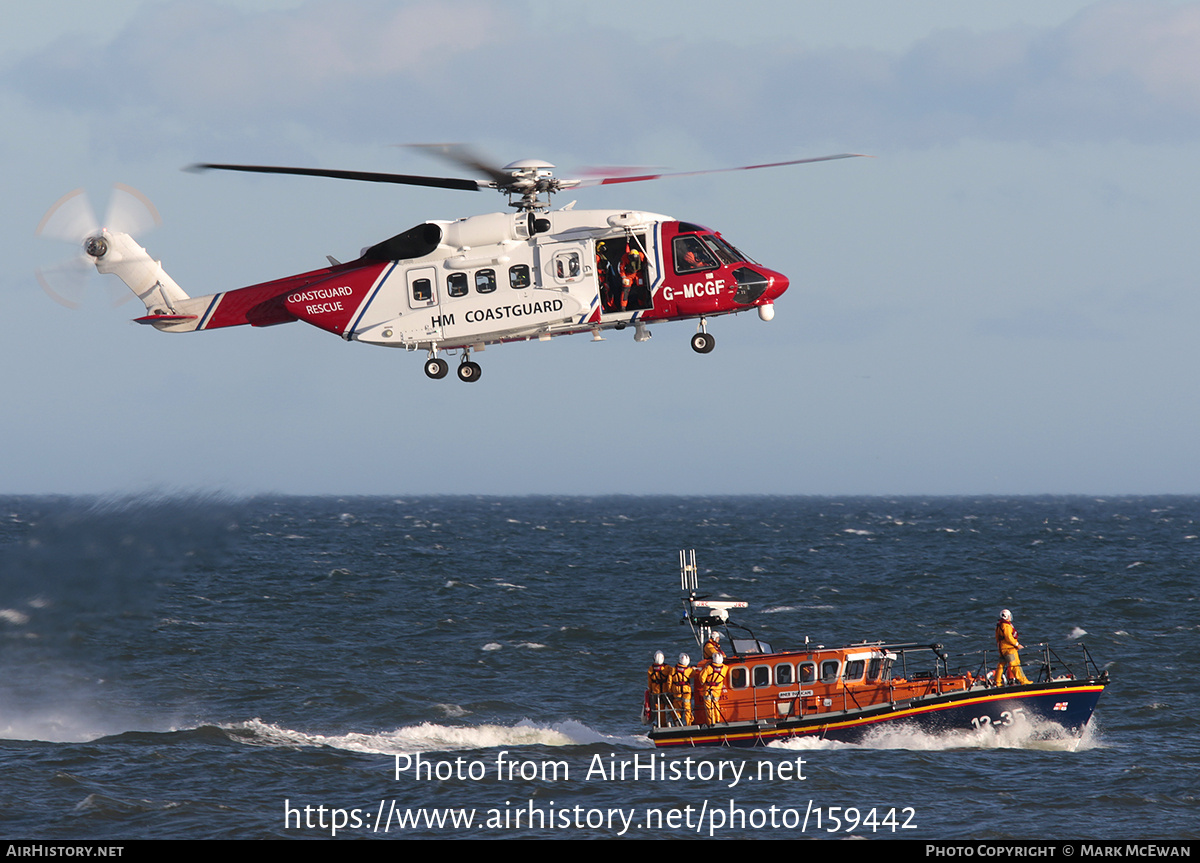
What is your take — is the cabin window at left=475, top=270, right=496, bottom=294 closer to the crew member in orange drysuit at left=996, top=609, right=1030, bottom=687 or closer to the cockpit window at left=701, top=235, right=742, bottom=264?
the cockpit window at left=701, top=235, right=742, bottom=264

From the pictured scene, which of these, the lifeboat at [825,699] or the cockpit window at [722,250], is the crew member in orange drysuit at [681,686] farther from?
the cockpit window at [722,250]

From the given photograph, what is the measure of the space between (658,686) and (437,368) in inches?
535

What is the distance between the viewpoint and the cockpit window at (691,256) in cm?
2350

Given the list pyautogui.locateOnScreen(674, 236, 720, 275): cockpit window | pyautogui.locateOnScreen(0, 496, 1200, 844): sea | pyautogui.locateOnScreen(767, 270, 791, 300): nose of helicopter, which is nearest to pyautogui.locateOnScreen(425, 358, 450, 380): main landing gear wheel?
pyautogui.locateOnScreen(674, 236, 720, 275): cockpit window

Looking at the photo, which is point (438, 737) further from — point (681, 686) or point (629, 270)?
point (629, 270)

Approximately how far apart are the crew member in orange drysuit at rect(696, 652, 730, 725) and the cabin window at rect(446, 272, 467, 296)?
46.8 ft

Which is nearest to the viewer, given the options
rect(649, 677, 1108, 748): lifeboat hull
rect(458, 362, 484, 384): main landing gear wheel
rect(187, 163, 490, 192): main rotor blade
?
rect(187, 163, 490, 192): main rotor blade

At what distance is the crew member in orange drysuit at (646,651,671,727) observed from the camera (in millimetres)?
32594

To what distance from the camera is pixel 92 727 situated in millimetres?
38812

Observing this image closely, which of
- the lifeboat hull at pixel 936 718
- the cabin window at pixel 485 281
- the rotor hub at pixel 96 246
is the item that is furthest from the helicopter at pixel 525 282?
the lifeboat hull at pixel 936 718

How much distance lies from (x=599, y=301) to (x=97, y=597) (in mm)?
28639

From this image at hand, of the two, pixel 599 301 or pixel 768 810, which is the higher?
pixel 599 301
